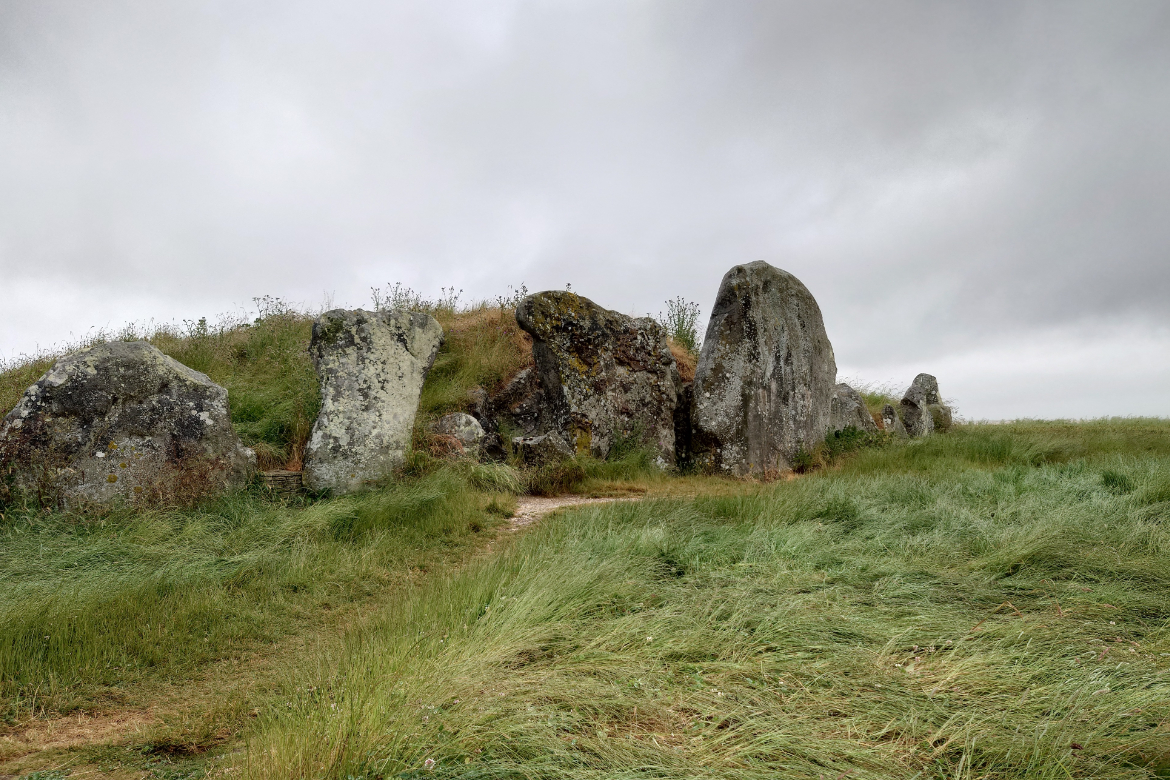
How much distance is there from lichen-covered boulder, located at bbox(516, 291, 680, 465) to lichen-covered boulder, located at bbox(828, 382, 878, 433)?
15.7 ft

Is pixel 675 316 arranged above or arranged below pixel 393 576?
above

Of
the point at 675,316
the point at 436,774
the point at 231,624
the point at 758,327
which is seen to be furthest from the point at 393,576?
the point at 675,316

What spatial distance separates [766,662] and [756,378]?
809 cm

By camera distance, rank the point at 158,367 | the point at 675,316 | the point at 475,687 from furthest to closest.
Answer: the point at 675,316, the point at 158,367, the point at 475,687

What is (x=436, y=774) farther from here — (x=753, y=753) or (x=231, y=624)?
(x=231, y=624)

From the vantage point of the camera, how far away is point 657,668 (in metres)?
2.83

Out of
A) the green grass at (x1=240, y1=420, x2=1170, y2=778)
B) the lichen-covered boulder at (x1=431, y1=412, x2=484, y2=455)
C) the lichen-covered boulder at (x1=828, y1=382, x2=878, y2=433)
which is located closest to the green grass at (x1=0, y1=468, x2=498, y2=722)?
the green grass at (x1=240, y1=420, x2=1170, y2=778)

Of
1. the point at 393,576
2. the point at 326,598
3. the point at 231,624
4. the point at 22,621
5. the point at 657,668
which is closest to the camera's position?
the point at 657,668

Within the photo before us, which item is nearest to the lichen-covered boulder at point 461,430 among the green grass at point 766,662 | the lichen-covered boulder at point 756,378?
the lichen-covered boulder at point 756,378

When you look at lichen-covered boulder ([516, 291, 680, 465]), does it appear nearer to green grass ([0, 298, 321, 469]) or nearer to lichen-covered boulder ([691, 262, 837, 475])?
lichen-covered boulder ([691, 262, 837, 475])

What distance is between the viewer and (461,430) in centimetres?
958

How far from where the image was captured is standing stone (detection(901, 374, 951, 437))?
1677 centimetres

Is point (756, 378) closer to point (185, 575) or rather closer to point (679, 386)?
point (679, 386)

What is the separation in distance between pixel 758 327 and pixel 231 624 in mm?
8436
